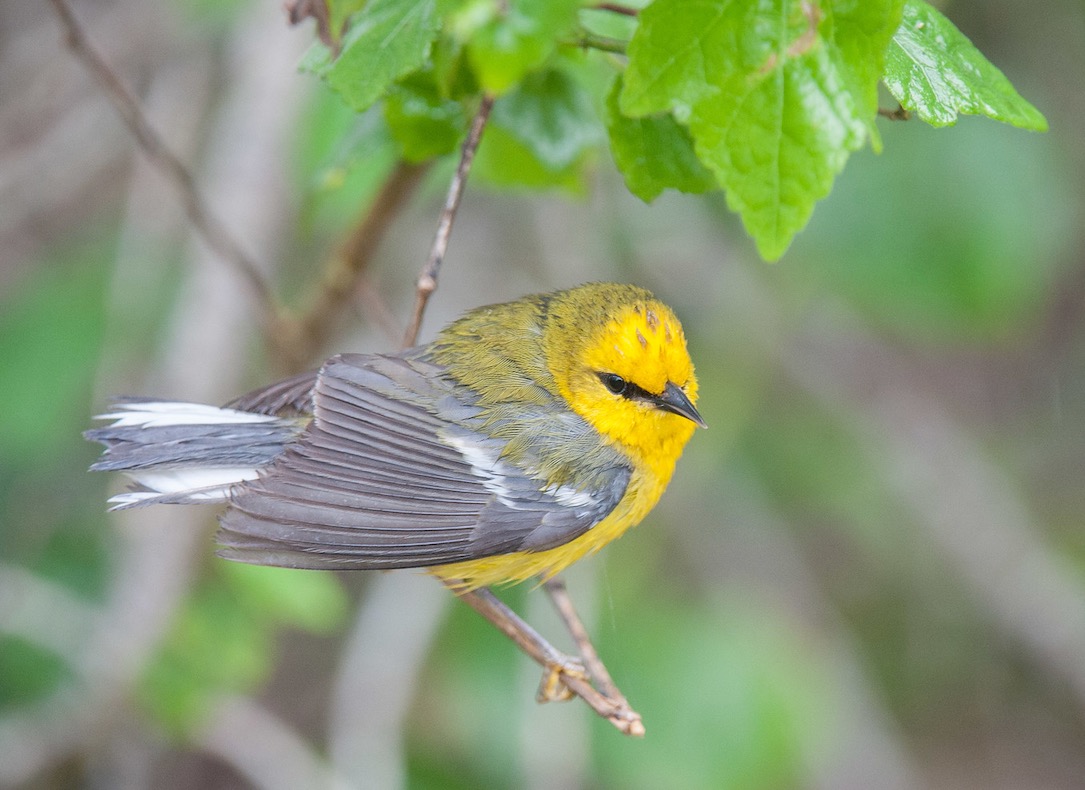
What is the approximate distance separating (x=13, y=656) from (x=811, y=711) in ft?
9.82

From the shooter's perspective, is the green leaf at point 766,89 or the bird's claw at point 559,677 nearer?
the green leaf at point 766,89

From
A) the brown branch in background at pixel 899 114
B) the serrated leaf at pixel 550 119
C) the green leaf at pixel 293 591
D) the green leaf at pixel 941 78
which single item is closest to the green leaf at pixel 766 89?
the green leaf at pixel 941 78

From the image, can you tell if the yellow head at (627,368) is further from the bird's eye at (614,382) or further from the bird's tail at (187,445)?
the bird's tail at (187,445)

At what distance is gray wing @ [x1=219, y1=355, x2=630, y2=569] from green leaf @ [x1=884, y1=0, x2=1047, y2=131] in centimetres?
122

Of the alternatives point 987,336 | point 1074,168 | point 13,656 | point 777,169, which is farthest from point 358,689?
point 1074,168

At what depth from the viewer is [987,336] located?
3.77m

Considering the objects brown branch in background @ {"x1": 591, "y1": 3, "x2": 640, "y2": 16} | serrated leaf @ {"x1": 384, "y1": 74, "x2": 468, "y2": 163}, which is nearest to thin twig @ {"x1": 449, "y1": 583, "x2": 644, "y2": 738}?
serrated leaf @ {"x1": 384, "y1": 74, "x2": 468, "y2": 163}

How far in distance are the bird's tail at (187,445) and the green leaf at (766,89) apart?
1243mm

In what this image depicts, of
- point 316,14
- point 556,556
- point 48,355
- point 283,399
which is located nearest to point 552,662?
point 556,556

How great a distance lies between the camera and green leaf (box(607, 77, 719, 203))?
6.48ft

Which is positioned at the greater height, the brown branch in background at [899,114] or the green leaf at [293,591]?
the brown branch in background at [899,114]

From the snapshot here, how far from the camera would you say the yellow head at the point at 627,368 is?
2.54 m

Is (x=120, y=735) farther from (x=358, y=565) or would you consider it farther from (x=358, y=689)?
(x=358, y=565)

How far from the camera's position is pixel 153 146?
2705 mm
